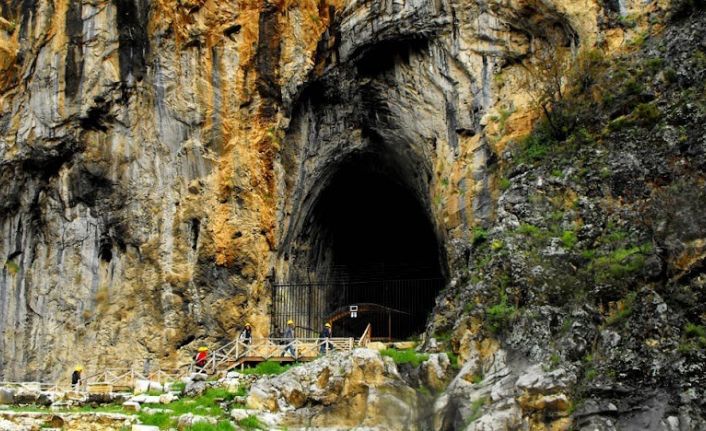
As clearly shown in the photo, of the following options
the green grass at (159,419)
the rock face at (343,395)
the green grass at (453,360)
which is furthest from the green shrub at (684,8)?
the green grass at (159,419)

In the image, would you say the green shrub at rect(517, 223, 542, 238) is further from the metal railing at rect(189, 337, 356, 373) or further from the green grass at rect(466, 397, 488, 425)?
the metal railing at rect(189, 337, 356, 373)

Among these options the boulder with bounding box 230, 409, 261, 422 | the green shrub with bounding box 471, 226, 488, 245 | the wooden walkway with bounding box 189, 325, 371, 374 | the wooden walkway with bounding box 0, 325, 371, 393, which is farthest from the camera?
the wooden walkway with bounding box 189, 325, 371, 374

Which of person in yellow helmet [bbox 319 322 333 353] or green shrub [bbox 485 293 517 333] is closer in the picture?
green shrub [bbox 485 293 517 333]

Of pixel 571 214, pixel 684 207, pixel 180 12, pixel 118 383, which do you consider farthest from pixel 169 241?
pixel 684 207

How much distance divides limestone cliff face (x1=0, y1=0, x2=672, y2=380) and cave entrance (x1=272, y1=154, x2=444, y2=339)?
2.05 ft

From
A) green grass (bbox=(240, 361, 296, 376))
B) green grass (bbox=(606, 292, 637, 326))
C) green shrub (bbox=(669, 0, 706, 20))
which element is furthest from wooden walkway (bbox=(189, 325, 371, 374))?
green shrub (bbox=(669, 0, 706, 20))

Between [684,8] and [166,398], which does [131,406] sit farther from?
[684,8]

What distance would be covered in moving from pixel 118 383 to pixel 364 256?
38.2 ft

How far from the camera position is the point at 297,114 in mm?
25703

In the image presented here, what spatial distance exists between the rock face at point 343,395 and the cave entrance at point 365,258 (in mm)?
6642

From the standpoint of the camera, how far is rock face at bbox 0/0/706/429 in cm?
1798

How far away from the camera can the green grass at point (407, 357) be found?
1809cm

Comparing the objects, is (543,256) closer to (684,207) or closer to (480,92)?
(684,207)

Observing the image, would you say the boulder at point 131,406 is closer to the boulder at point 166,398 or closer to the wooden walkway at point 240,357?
the boulder at point 166,398
